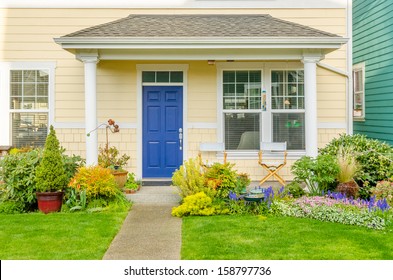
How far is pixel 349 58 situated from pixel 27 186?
302 inches

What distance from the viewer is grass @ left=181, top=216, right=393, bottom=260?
5949mm

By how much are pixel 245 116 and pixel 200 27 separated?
2335mm

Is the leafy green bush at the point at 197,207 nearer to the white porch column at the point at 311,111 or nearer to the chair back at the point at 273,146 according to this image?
the white porch column at the point at 311,111

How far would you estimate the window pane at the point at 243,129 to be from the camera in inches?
469

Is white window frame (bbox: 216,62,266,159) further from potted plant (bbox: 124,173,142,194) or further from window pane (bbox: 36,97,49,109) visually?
window pane (bbox: 36,97,49,109)

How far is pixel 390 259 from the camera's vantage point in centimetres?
579

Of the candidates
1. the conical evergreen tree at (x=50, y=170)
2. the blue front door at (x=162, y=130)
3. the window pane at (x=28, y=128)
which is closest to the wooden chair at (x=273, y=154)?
the blue front door at (x=162, y=130)

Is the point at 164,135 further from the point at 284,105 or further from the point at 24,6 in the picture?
the point at 24,6

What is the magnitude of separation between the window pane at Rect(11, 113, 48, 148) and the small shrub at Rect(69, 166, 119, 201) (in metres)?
3.57

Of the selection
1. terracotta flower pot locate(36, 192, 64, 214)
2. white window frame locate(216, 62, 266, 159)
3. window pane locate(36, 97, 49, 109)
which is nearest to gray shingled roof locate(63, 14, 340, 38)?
white window frame locate(216, 62, 266, 159)

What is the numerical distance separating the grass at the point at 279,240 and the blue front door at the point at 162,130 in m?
4.16

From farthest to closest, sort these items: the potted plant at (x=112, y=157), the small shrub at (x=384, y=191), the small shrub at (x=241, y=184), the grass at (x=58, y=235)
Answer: the potted plant at (x=112, y=157) < the small shrub at (x=241, y=184) < the small shrub at (x=384, y=191) < the grass at (x=58, y=235)

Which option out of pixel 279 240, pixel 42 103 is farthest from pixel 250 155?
pixel 279 240
